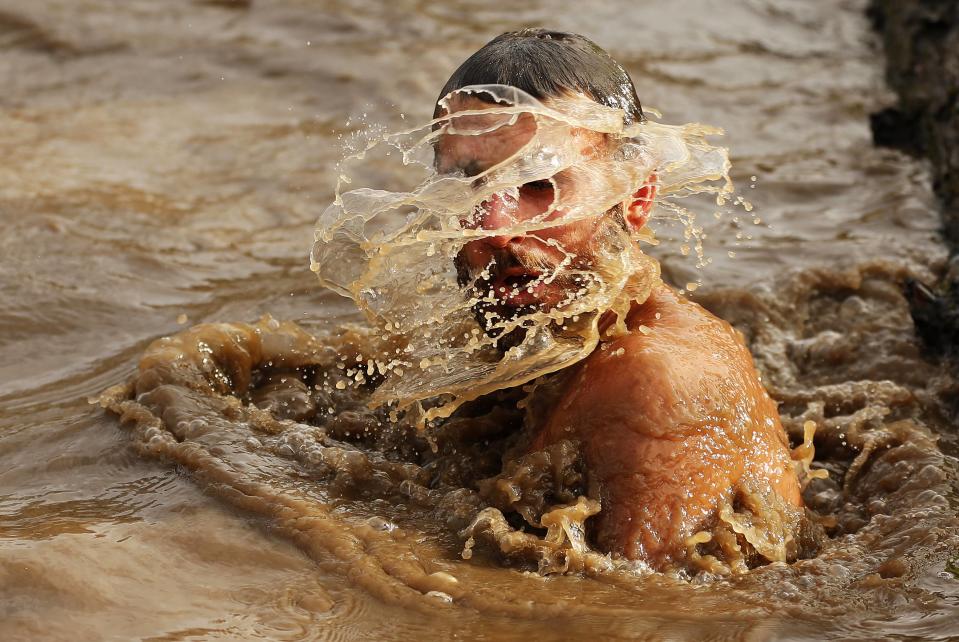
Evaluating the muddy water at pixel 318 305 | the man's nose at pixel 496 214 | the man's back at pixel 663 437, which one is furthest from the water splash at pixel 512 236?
the muddy water at pixel 318 305

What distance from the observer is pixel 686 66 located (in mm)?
8570

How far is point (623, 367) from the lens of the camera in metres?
3.00

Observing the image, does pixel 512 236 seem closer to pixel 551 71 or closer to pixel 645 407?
pixel 551 71

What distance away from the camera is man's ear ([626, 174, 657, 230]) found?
335 cm

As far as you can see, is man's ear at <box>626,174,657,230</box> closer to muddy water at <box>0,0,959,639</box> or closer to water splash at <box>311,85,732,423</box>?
water splash at <box>311,85,732,423</box>

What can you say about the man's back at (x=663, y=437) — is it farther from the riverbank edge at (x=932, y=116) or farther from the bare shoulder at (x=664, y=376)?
the riverbank edge at (x=932, y=116)

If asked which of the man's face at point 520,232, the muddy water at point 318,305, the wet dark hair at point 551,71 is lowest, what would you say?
the muddy water at point 318,305

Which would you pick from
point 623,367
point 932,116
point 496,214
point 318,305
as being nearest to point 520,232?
point 496,214

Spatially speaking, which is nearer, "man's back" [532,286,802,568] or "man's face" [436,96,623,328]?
"man's back" [532,286,802,568]

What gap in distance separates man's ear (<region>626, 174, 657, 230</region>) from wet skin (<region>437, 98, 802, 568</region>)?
65mm

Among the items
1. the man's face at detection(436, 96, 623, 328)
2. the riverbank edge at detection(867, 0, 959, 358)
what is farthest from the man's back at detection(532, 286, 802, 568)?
the riverbank edge at detection(867, 0, 959, 358)

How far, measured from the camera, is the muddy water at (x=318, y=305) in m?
2.70

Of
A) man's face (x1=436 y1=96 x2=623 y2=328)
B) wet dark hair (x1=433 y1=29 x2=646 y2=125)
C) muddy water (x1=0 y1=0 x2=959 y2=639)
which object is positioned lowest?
muddy water (x1=0 y1=0 x2=959 y2=639)

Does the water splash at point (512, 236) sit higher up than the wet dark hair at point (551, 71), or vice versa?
the wet dark hair at point (551, 71)
